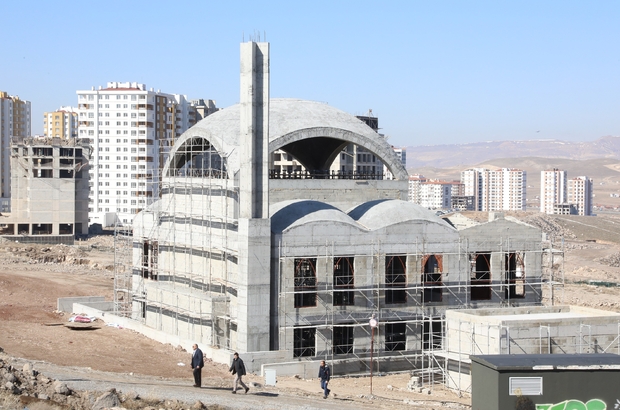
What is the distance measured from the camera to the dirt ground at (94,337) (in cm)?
3525

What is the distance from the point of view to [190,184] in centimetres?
4559

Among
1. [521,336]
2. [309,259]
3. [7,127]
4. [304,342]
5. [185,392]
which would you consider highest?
[7,127]

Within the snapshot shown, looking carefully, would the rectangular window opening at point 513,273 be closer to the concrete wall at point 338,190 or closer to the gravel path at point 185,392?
the concrete wall at point 338,190

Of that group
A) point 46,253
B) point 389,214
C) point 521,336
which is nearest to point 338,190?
point 389,214

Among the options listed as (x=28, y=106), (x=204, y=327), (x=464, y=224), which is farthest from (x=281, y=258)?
(x=28, y=106)

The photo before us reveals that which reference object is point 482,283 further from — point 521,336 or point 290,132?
point 290,132

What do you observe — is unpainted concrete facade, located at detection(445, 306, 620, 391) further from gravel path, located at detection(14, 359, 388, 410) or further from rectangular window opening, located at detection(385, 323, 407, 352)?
gravel path, located at detection(14, 359, 388, 410)

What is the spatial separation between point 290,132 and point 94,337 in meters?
13.4

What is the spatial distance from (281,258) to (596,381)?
15.5 meters

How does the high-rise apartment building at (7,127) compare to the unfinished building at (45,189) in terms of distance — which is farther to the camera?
the high-rise apartment building at (7,127)

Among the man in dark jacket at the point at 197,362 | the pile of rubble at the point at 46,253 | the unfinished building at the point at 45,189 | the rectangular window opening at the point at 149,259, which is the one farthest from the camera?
the unfinished building at the point at 45,189

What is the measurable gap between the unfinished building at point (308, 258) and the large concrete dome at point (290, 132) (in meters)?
0.10

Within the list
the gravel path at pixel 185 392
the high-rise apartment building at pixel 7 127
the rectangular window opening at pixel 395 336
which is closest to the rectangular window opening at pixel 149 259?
the rectangular window opening at pixel 395 336

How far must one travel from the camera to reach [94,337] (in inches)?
1679
